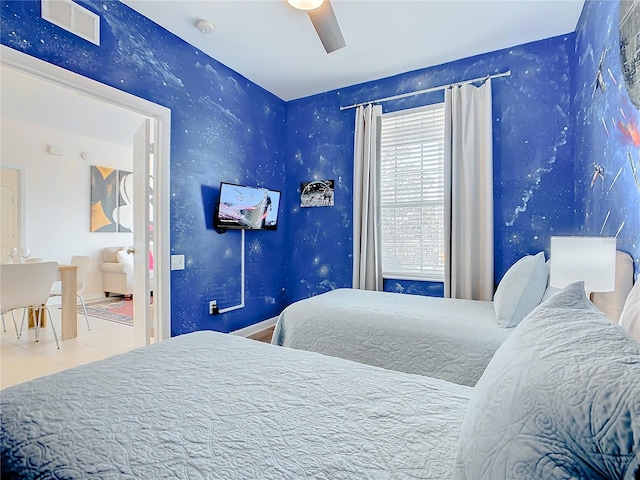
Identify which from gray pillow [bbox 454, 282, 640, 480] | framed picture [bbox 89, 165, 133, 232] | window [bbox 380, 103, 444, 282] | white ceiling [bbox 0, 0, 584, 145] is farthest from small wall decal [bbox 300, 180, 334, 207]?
framed picture [bbox 89, 165, 133, 232]

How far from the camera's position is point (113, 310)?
16.0 ft

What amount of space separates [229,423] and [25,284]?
3.15m

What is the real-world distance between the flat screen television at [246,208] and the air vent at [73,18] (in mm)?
1379

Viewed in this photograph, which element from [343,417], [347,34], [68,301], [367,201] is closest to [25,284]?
[68,301]

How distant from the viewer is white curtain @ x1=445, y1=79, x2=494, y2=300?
2916mm

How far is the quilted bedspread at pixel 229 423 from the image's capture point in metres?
0.70

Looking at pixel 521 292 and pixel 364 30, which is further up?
pixel 364 30

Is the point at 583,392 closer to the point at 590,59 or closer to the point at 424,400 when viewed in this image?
the point at 424,400

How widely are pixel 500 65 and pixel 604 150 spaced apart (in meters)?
1.45

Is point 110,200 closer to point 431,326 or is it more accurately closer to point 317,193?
point 317,193

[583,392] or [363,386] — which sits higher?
[583,392]

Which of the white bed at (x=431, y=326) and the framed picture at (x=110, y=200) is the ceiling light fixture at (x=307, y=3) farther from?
the framed picture at (x=110, y=200)

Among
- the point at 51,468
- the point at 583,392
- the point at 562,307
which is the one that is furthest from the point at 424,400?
the point at 51,468

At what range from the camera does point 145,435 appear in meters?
0.80
